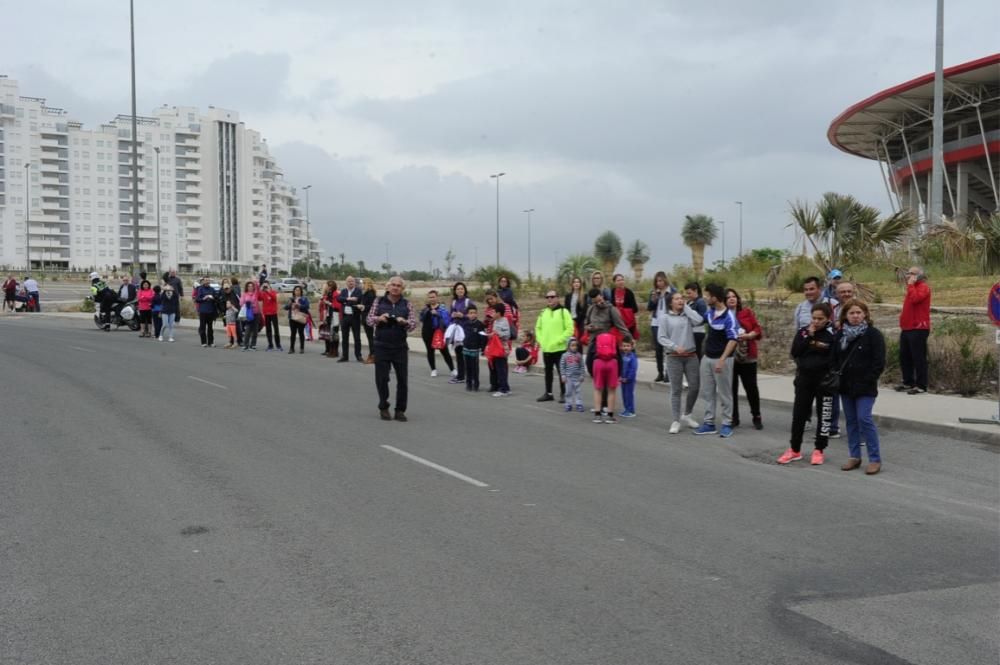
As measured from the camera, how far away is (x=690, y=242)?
54469 millimetres

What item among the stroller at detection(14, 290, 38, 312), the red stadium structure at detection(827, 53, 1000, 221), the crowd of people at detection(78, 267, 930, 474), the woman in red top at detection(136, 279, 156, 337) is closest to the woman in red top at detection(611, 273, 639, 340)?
the crowd of people at detection(78, 267, 930, 474)

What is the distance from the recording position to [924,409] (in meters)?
12.8

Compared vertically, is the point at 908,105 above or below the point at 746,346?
above

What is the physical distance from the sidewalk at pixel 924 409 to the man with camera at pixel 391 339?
14.8 feet

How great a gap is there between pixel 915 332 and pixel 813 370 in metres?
5.18

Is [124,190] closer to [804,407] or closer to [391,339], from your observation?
[391,339]

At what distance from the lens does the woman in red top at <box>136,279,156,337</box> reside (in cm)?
2753

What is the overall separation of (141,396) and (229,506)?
25.3 ft

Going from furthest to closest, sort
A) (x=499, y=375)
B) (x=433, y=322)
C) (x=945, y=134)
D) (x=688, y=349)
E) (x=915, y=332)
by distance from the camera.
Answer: (x=945, y=134) < (x=433, y=322) < (x=499, y=375) < (x=915, y=332) < (x=688, y=349)

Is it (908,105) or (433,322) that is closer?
(433,322)

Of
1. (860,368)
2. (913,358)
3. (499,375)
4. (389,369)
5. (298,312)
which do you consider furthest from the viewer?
(298,312)

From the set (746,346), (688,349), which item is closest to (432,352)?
(688,349)

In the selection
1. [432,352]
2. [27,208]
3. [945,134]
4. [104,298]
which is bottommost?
[432,352]

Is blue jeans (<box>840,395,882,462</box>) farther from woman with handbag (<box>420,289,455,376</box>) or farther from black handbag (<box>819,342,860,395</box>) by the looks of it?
woman with handbag (<box>420,289,455,376</box>)
